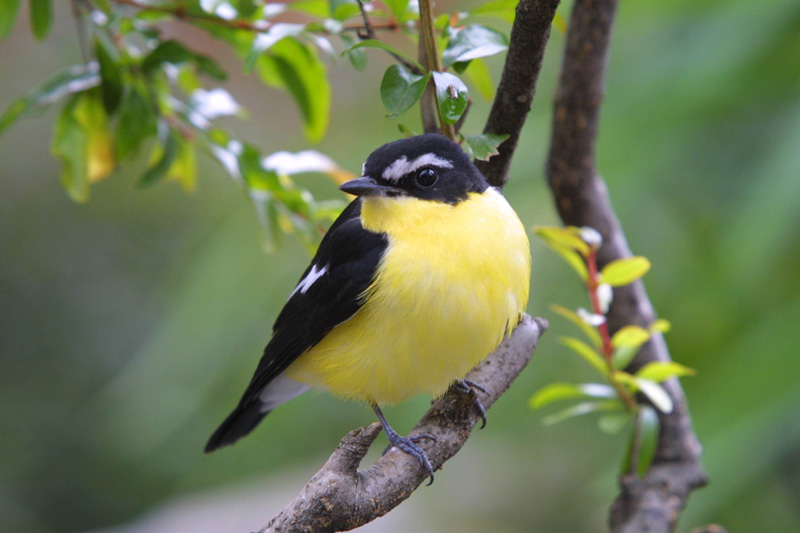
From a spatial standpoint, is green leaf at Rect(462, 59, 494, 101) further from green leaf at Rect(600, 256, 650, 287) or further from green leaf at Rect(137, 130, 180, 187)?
green leaf at Rect(137, 130, 180, 187)

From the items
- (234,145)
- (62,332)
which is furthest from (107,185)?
(234,145)

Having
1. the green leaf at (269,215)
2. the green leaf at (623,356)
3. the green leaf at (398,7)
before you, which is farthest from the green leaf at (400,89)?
the green leaf at (623,356)

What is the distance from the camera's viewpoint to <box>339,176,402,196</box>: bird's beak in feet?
5.36

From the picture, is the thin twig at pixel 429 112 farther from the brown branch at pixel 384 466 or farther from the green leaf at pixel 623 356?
the green leaf at pixel 623 356

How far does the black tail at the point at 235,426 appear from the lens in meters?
2.13

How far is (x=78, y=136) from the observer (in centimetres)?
190

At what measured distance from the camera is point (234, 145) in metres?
1.89

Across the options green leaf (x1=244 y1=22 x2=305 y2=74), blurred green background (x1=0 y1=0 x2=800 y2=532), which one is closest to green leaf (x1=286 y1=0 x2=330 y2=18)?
green leaf (x1=244 y1=22 x2=305 y2=74)

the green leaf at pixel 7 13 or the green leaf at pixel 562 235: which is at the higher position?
the green leaf at pixel 7 13

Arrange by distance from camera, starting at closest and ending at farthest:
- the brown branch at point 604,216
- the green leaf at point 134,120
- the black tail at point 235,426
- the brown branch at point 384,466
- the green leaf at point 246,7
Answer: the brown branch at point 384,466 → the green leaf at point 246,7 → the green leaf at point 134,120 → the brown branch at point 604,216 → the black tail at point 235,426

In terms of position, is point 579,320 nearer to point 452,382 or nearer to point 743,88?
point 452,382

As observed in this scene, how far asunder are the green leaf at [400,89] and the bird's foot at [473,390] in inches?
29.0

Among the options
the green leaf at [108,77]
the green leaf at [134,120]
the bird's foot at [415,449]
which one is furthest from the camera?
the green leaf at [134,120]

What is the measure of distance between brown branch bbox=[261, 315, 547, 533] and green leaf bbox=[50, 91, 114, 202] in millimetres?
1029
